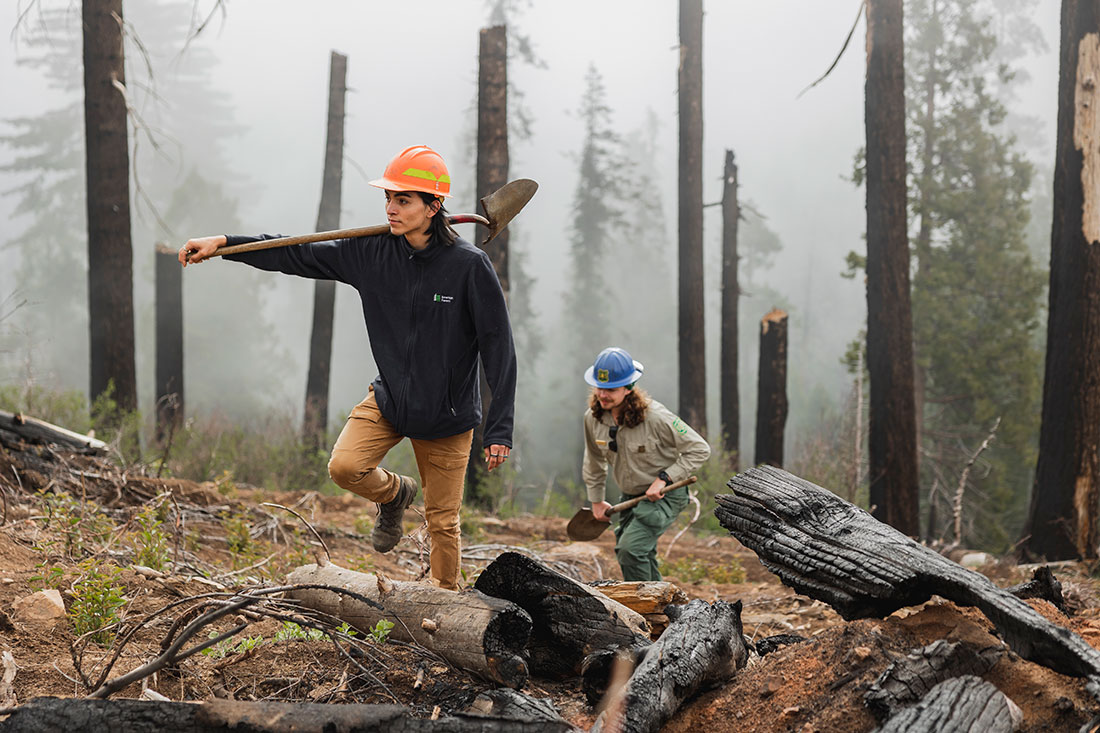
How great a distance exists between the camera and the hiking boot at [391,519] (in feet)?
14.4

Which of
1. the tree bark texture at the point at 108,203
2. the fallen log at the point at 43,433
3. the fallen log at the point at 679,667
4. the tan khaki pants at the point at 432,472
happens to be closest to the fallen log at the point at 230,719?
the fallen log at the point at 679,667

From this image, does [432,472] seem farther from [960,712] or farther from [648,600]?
[960,712]

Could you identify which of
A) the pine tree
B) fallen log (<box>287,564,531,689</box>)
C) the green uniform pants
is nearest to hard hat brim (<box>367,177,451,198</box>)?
fallen log (<box>287,564,531,689</box>)

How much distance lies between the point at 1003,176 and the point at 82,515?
25.2 metres

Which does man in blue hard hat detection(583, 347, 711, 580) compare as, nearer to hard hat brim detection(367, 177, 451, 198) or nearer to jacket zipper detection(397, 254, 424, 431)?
jacket zipper detection(397, 254, 424, 431)

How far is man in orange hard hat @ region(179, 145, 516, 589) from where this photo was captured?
3.79 meters

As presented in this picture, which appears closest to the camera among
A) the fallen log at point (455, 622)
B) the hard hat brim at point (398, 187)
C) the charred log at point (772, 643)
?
the fallen log at point (455, 622)

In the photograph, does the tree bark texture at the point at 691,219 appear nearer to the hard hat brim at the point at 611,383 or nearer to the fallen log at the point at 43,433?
the hard hat brim at the point at 611,383

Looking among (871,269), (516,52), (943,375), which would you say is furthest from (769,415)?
(516,52)

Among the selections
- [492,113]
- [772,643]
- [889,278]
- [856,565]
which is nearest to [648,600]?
[772,643]

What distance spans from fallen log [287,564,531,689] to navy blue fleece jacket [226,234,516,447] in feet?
2.44

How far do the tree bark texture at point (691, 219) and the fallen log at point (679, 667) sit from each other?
9680 mm

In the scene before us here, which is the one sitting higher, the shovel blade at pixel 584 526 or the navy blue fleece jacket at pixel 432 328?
the navy blue fleece jacket at pixel 432 328

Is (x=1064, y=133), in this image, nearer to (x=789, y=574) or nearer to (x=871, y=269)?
(x=871, y=269)
